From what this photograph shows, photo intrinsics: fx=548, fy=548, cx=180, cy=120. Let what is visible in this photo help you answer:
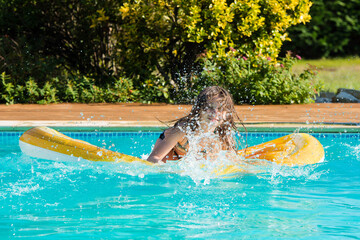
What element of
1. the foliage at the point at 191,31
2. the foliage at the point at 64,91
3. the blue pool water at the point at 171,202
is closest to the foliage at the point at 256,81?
the foliage at the point at 191,31

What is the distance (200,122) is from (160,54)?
5359mm

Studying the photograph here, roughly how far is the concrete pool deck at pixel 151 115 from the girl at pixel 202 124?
246 centimetres

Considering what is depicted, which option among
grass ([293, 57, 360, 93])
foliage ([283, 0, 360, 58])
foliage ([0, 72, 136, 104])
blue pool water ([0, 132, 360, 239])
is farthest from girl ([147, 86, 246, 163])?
foliage ([283, 0, 360, 58])

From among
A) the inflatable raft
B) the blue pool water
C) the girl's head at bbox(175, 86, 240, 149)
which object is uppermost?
the girl's head at bbox(175, 86, 240, 149)

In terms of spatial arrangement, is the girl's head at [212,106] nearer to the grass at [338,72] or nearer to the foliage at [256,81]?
the foliage at [256,81]

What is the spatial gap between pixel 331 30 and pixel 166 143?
47.1ft

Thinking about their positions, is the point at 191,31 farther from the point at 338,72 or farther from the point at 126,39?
the point at 338,72

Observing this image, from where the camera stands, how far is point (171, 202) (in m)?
4.41

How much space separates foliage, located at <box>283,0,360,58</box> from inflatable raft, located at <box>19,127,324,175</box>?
1203cm

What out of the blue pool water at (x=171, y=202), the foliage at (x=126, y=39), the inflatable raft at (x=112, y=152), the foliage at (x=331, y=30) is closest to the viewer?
the blue pool water at (x=171, y=202)

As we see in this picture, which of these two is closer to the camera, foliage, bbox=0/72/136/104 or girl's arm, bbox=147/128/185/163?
girl's arm, bbox=147/128/185/163

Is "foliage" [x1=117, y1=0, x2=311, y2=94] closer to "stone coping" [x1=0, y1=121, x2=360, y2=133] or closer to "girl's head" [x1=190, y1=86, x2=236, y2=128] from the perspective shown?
"stone coping" [x1=0, y1=121, x2=360, y2=133]

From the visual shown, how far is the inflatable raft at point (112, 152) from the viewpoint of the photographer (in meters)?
4.81

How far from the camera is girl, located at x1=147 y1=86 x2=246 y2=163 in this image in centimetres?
436
